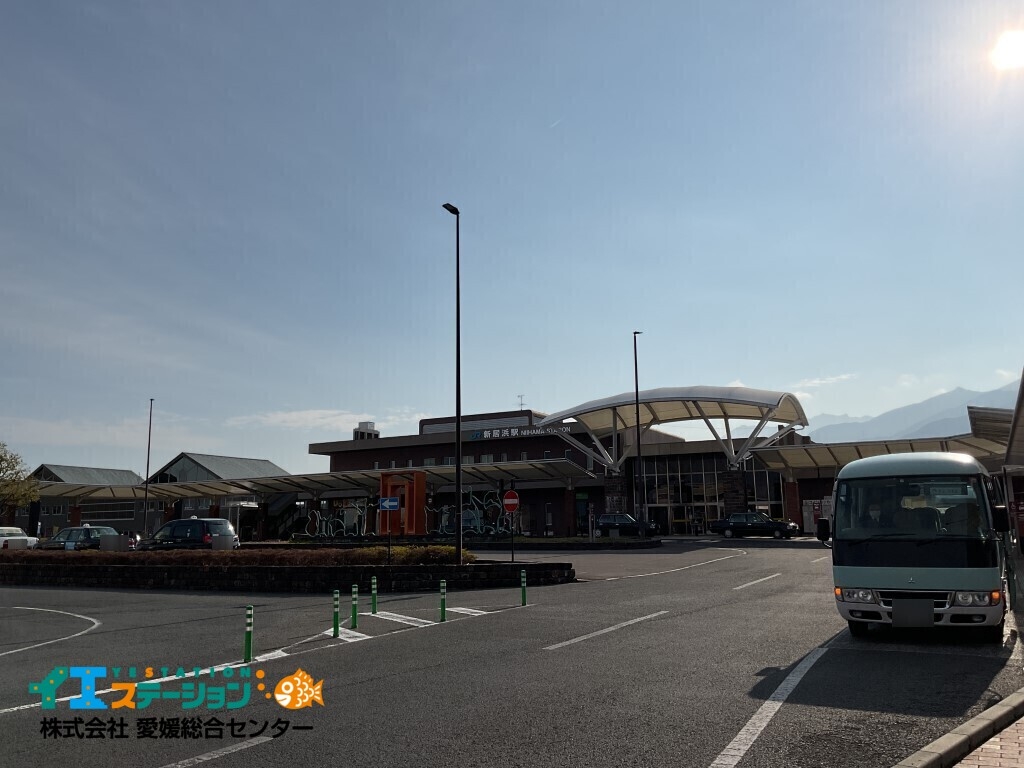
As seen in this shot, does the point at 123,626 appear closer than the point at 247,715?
No

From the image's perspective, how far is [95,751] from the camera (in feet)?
20.3

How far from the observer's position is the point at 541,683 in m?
8.28

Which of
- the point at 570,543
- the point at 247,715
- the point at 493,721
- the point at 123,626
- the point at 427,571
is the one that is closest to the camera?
the point at 493,721

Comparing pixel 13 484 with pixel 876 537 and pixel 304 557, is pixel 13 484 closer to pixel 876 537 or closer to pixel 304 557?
pixel 304 557

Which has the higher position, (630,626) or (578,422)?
(578,422)

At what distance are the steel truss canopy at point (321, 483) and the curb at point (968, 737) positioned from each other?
142 feet

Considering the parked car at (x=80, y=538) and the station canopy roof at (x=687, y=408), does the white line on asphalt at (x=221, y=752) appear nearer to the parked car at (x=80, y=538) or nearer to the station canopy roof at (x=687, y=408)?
the parked car at (x=80, y=538)

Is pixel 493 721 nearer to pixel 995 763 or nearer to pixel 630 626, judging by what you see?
pixel 995 763

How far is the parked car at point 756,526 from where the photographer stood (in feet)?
151

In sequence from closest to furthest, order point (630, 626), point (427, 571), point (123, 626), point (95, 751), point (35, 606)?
point (95, 751) → point (630, 626) → point (123, 626) → point (35, 606) → point (427, 571)

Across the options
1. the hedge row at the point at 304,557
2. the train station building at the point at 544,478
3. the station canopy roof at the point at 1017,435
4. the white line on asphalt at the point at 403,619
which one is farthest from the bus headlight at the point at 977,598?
the train station building at the point at 544,478

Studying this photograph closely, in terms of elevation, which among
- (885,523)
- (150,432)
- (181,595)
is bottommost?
(181,595)

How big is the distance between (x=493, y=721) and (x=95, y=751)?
3.16m

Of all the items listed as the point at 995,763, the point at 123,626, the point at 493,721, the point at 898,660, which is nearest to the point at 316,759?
the point at 493,721
